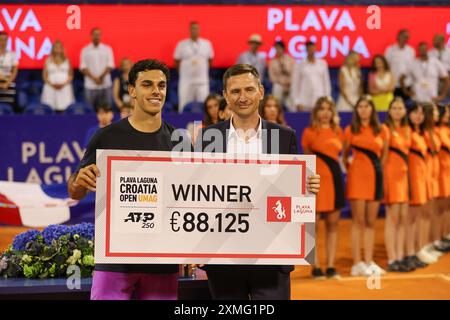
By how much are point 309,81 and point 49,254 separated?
6.81 meters

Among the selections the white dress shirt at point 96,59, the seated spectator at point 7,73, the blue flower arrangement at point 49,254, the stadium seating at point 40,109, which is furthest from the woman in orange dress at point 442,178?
the seated spectator at point 7,73

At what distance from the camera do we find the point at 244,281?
4.03 meters

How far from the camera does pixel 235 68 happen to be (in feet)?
13.3

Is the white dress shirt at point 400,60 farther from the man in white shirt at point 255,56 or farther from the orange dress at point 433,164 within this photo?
the orange dress at point 433,164

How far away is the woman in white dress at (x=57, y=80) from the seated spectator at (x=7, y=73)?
40cm

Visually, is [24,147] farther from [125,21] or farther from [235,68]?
[235,68]

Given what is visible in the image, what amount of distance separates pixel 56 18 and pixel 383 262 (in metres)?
5.77

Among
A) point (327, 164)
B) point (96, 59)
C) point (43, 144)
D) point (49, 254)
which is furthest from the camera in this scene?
point (96, 59)

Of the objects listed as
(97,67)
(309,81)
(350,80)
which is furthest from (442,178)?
(97,67)

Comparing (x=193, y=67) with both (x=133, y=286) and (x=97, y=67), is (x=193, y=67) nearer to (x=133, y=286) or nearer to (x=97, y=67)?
(x=97, y=67)

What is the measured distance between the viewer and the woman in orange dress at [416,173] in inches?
352

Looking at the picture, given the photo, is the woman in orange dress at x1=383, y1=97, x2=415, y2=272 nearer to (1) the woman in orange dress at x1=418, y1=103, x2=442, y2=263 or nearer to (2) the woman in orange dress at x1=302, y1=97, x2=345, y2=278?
(1) the woman in orange dress at x1=418, y1=103, x2=442, y2=263

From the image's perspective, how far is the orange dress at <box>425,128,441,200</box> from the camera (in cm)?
917

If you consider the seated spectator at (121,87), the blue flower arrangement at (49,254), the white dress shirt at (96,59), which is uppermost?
the white dress shirt at (96,59)
